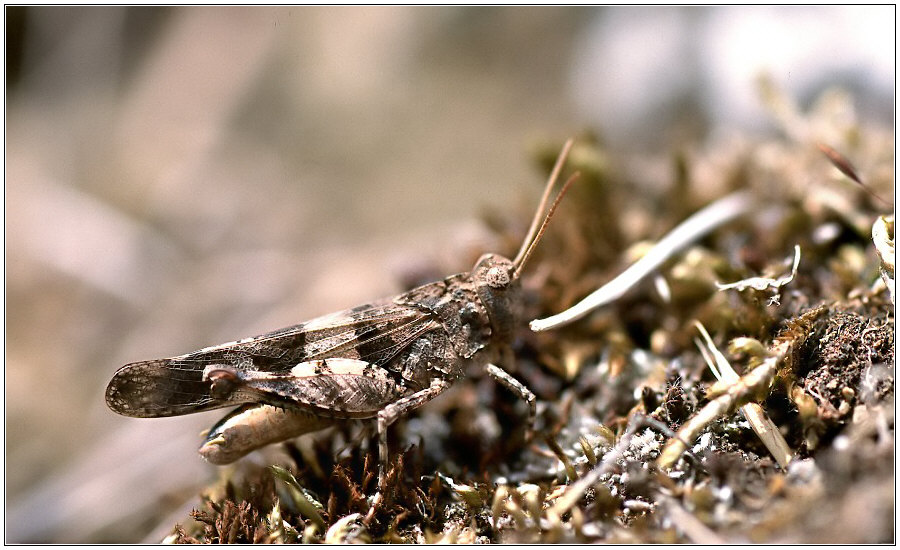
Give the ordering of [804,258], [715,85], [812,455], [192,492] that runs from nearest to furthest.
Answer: [812,455]
[804,258]
[192,492]
[715,85]

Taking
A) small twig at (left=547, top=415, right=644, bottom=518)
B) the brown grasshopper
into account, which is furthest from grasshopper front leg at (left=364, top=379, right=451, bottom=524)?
small twig at (left=547, top=415, right=644, bottom=518)

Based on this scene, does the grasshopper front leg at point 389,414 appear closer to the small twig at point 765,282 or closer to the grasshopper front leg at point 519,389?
the grasshopper front leg at point 519,389

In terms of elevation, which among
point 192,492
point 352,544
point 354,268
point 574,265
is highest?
point 354,268

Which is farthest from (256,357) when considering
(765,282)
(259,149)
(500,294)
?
(259,149)

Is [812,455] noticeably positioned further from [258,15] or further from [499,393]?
[258,15]

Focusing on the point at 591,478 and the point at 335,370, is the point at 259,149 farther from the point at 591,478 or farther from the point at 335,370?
the point at 591,478

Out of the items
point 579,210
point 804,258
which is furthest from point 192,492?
point 804,258

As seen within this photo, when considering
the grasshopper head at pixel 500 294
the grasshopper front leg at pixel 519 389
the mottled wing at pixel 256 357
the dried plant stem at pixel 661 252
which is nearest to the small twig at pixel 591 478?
the grasshopper front leg at pixel 519 389
